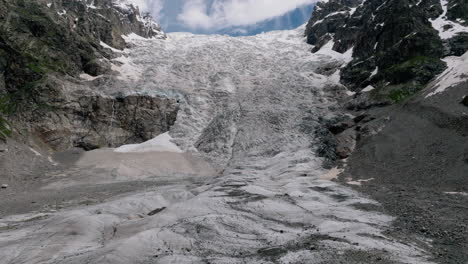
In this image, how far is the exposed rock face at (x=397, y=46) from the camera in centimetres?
5406

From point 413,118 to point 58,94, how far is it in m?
52.4

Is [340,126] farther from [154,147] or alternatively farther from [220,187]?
[154,147]

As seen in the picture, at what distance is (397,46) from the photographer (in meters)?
64.4

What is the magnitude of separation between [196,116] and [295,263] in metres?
51.4

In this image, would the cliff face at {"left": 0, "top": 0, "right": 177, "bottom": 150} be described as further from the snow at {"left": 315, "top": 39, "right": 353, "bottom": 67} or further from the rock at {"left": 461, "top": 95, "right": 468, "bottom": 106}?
the snow at {"left": 315, "top": 39, "right": 353, "bottom": 67}

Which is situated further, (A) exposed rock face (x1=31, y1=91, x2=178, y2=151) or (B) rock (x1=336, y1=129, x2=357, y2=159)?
(A) exposed rock face (x1=31, y1=91, x2=178, y2=151)

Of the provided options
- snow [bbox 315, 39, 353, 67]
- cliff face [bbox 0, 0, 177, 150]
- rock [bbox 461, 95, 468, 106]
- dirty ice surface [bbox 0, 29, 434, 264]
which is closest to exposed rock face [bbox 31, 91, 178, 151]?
cliff face [bbox 0, 0, 177, 150]

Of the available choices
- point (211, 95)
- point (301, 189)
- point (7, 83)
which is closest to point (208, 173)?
point (301, 189)

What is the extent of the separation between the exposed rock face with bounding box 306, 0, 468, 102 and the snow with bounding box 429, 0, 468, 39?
2.90 feet

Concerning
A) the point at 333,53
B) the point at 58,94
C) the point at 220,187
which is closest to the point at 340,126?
the point at 220,187

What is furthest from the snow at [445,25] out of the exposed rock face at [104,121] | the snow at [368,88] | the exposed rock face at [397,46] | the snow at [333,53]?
the exposed rock face at [104,121]

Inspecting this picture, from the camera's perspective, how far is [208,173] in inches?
1687

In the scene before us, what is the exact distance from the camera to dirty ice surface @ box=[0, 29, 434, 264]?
13.8 m

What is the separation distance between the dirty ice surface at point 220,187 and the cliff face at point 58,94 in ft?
13.6
